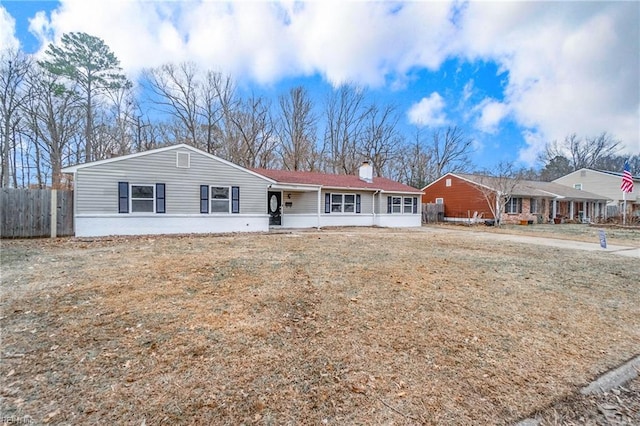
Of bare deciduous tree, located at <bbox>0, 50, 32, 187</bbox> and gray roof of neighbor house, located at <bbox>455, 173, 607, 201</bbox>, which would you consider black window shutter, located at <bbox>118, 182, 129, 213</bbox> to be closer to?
bare deciduous tree, located at <bbox>0, 50, 32, 187</bbox>

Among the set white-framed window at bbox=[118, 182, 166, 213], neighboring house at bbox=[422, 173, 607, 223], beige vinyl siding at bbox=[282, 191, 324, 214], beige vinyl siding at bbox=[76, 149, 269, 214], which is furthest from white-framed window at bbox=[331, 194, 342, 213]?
neighboring house at bbox=[422, 173, 607, 223]

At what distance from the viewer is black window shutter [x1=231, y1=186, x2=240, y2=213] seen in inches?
541

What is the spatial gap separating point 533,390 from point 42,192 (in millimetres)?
14576

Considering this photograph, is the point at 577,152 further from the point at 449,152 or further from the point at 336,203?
the point at 336,203

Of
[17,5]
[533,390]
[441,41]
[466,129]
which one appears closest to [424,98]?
[466,129]

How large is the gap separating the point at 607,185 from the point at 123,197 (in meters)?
44.0

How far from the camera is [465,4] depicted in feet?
35.9

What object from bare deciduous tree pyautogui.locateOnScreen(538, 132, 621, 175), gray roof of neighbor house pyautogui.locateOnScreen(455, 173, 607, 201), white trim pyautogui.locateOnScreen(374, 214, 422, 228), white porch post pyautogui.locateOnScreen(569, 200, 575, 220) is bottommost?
white trim pyautogui.locateOnScreen(374, 214, 422, 228)

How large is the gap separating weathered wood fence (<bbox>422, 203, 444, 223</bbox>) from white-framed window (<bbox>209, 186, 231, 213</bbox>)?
16.8m

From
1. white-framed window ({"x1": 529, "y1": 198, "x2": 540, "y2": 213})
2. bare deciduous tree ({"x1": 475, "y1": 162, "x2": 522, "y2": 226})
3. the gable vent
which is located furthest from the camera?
white-framed window ({"x1": 529, "y1": 198, "x2": 540, "y2": 213})

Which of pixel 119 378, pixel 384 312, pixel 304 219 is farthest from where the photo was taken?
pixel 304 219

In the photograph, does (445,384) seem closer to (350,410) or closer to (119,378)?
(350,410)

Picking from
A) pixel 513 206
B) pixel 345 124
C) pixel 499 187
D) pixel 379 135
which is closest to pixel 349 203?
pixel 499 187

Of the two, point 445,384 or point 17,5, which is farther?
point 17,5
